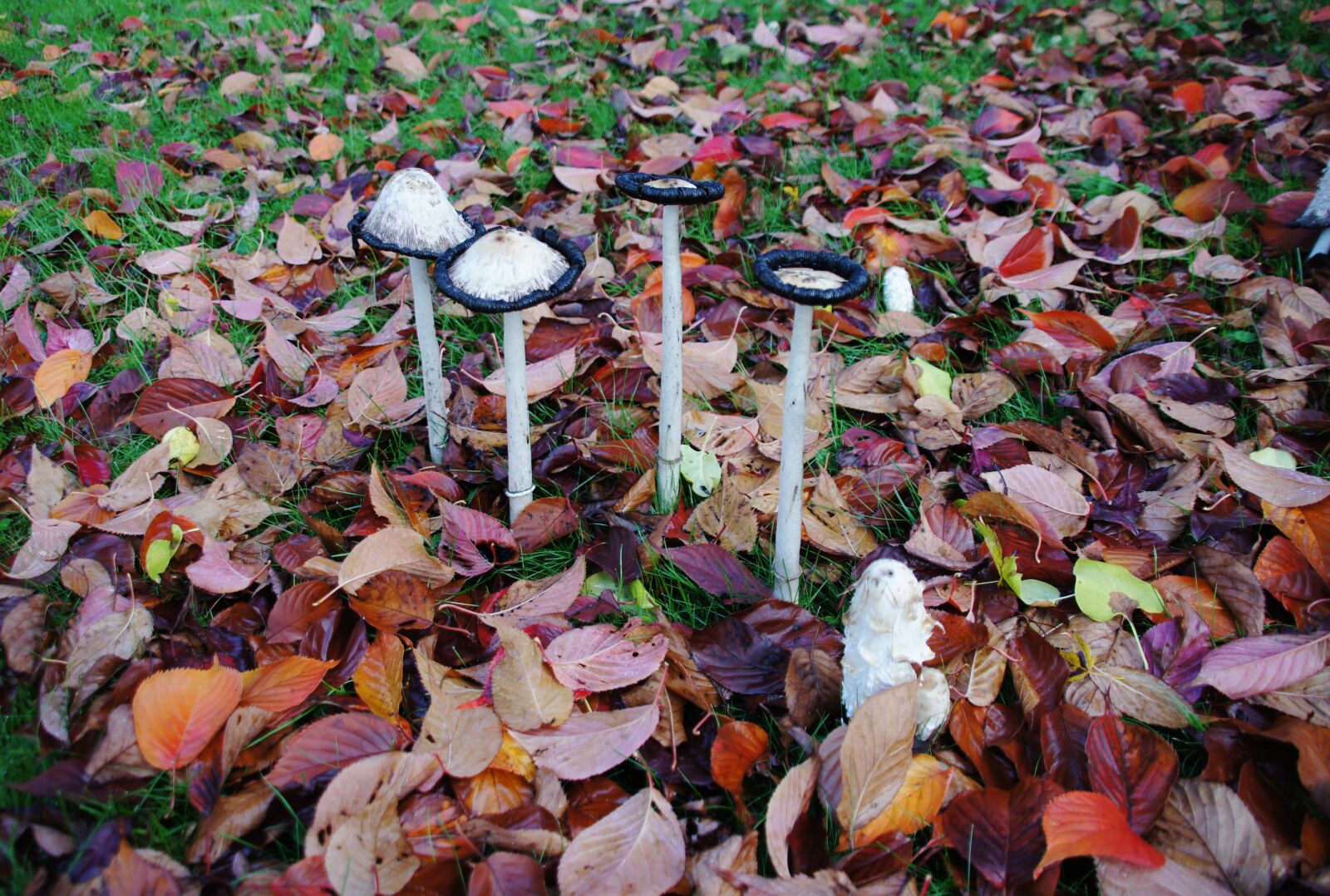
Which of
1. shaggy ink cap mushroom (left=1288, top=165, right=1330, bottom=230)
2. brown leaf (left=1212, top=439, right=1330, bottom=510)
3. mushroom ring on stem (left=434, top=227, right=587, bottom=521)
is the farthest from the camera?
shaggy ink cap mushroom (left=1288, top=165, right=1330, bottom=230)

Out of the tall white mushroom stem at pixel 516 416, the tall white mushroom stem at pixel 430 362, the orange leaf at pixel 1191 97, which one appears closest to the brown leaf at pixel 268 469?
the tall white mushroom stem at pixel 430 362

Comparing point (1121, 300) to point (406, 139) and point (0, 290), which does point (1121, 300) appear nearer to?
point (406, 139)

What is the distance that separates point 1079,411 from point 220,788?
2.18 m

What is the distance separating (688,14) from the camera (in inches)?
210

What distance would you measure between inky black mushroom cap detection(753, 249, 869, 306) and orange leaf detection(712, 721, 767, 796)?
2.46 feet

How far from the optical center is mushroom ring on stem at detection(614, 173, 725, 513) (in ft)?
5.32

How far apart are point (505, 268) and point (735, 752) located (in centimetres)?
98

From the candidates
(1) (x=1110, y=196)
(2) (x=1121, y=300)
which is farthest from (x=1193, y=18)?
(2) (x=1121, y=300)

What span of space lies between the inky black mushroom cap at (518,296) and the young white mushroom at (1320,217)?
2.44m

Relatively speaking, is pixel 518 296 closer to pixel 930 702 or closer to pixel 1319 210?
pixel 930 702

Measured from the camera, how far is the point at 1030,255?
282cm

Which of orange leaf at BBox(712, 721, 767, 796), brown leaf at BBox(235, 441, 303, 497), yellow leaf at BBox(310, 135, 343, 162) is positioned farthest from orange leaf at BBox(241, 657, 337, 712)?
yellow leaf at BBox(310, 135, 343, 162)

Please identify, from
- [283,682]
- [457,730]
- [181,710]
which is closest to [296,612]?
[283,682]

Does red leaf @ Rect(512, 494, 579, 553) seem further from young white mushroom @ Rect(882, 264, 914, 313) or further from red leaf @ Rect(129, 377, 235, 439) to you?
young white mushroom @ Rect(882, 264, 914, 313)
